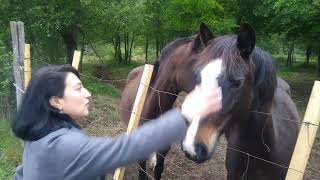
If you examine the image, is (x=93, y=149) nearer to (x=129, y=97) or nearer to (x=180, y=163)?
(x=129, y=97)

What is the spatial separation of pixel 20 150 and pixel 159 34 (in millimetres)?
19193

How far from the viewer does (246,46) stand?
8.88 ft

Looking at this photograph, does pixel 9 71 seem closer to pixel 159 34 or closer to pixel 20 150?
pixel 20 150

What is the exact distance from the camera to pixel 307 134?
2.18 meters

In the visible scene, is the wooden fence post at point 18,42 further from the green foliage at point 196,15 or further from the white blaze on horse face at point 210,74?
the green foliage at point 196,15

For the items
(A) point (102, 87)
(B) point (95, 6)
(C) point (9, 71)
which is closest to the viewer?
(C) point (9, 71)

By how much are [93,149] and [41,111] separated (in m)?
0.33

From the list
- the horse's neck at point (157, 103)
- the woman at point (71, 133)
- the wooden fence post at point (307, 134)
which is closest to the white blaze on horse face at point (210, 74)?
the wooden fence post at point (307, 134)

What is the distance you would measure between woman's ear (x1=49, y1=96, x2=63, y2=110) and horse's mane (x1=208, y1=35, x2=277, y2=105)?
1.29m

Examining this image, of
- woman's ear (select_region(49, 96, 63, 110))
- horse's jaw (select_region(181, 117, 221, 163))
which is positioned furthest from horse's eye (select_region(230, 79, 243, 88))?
woman's ear (select_region(49, 96, 63, 110))

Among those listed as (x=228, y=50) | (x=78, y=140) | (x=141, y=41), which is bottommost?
(x=141, y=41)

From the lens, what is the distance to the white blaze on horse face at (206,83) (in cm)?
225

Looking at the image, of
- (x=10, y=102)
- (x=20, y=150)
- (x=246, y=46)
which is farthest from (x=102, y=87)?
(x=246, y=46)

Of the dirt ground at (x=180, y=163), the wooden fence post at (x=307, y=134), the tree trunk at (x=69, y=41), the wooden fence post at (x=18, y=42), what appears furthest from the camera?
the tree trunk at (x=69, y=41)
